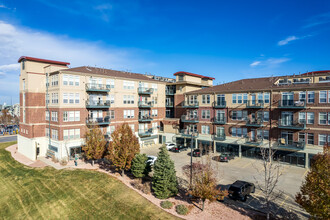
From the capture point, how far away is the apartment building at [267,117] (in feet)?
97.1

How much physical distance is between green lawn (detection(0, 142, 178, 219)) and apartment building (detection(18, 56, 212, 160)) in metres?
6.52

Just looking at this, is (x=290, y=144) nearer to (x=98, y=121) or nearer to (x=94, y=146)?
(x=94, y=146)

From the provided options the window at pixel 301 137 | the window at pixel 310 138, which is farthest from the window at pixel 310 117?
the window at pixel 301 137

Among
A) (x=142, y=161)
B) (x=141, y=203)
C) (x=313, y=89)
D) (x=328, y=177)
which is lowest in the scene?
(x=141, y=203)

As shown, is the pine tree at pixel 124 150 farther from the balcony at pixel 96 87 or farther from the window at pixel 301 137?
the window at pixel 301 137

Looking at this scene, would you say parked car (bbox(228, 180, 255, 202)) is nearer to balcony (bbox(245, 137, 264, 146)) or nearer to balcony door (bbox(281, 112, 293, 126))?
balcony (bbox(245, 137, 264, 146))

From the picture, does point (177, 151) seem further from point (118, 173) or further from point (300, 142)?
point (300, 142)

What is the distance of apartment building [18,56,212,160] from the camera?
3403 centimetres

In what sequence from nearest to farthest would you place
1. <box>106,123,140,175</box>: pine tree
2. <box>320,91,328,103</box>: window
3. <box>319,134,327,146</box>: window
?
<box>106,123,140,175</box>: pine tree
<box>320,91,328,103</box>: window
<box>319,134,327,146</box>: window

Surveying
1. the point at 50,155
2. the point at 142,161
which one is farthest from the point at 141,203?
the point at 50,155

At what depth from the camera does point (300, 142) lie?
30.2 metres

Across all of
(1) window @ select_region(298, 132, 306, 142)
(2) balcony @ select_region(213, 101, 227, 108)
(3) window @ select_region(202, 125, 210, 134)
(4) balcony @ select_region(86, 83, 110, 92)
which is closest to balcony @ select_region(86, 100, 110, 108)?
(4) balcony @ select_region(86, 83, 110, 92)

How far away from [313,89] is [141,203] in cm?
2846

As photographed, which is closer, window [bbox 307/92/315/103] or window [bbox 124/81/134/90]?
window [bbox 307/92/315/103]
